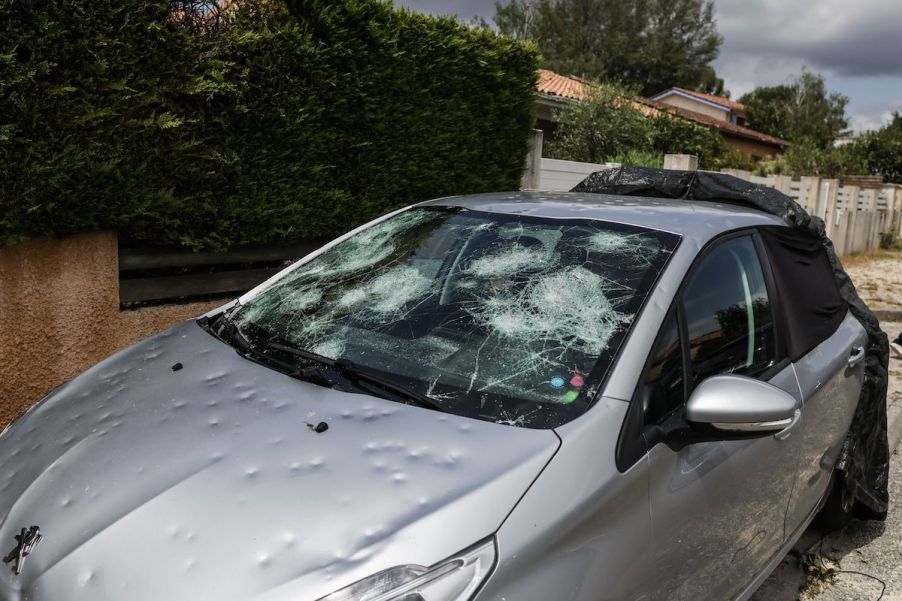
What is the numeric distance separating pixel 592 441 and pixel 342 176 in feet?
13.6

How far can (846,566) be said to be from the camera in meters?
3.55

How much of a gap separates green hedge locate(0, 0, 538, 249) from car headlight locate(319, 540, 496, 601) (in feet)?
10.8

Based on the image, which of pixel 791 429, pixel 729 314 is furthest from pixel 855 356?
pixel 729 314

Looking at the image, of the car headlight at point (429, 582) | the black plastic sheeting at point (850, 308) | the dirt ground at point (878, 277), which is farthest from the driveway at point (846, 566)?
the dirt ground at point (878, 277)

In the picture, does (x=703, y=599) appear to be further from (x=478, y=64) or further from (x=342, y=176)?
(x=478, y=64)

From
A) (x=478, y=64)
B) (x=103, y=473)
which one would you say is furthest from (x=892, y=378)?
(x=103, y=473)

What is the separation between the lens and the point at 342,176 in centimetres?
561

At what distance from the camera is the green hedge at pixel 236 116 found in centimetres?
388

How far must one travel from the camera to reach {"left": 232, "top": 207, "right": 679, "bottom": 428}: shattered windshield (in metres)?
2.06

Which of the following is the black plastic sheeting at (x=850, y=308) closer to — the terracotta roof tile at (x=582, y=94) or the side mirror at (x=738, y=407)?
the side mirror at (x=738, y=407)

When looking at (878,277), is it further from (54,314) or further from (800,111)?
(800,111)

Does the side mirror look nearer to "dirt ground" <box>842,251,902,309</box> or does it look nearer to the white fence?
"dirt ground" <box>842,251,902,309</box>

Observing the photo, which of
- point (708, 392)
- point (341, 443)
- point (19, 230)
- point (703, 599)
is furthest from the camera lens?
point (19, 230)

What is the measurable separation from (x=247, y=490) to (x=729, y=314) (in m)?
1.74
